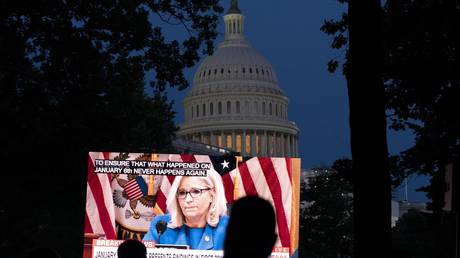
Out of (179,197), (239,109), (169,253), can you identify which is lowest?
(169,253)

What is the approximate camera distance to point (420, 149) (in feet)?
69.7

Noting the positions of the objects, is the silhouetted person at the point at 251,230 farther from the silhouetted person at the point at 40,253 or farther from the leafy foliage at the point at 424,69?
the leafy foliage at the point at 424,69

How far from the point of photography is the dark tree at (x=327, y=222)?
53.9 meters

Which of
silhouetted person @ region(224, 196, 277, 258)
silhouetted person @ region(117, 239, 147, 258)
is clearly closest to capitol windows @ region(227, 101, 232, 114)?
silhouetted person @ region(117, 239, 147, 258)

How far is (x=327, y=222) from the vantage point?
5619cm

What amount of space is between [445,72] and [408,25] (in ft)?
4.16

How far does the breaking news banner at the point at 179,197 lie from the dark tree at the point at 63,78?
28.7 ft

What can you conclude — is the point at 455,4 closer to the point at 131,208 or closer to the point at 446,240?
the point at 131,208

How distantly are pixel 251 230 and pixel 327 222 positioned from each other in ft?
175

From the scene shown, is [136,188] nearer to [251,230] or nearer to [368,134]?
[368,134]

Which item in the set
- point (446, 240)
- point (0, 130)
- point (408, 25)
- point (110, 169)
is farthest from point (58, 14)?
point (446, 240)

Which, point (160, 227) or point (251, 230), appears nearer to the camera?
point (251, 230)

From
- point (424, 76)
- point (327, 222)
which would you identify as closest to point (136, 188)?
point (424, 76)

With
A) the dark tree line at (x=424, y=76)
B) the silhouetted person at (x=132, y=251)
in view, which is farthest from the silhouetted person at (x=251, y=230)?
the dark tree line at (x=424, y=76)
